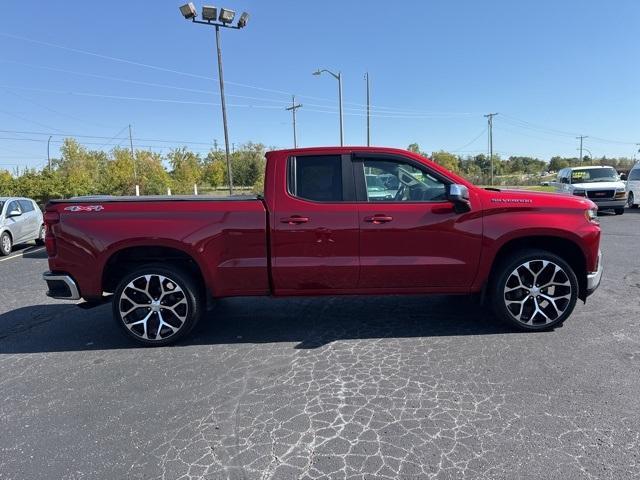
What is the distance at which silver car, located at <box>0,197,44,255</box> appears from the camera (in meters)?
11.7

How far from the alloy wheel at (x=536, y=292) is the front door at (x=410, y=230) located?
1.51ft

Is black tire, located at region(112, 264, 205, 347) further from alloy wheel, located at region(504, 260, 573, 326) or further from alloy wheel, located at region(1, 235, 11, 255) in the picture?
alloy wheel, located at region(1, 235, 11, 255)

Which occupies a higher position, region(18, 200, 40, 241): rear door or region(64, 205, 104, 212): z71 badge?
region(64, 205, 104, 212): z71 badge

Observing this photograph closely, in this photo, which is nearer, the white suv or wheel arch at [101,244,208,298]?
wheel arch at [101,244,208,298]

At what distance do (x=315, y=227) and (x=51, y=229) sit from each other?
2.55 metres

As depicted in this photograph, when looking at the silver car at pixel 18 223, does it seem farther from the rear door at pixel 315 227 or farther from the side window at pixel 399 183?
the side window at pixel 399 183

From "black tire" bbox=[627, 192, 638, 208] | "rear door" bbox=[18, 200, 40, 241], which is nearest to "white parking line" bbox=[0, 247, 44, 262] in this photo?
"rear door" bbox=[18, 200, 40, 241]

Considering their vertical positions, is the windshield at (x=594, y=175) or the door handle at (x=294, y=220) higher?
A: the windshield at (x=594, y=175)

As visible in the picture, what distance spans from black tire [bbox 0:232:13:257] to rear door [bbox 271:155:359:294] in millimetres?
10373

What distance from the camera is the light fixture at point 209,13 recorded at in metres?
16.3

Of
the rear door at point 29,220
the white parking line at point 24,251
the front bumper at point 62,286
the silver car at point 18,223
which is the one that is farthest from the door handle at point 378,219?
the rear door at point 29,220

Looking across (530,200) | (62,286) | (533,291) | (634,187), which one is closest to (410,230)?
(530,200)

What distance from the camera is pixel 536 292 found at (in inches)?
178

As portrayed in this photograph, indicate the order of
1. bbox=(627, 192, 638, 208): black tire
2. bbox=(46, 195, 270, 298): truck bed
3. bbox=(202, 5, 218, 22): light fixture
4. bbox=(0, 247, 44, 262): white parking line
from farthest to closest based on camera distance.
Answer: bbox=(627, 192, 638, 208): black tire, bbox=(202, 5, 218, 22): light fixture, bbox=(0, 247, 44, 262): white parking line, bbox=(46, 195, 270, 298): truck bed
